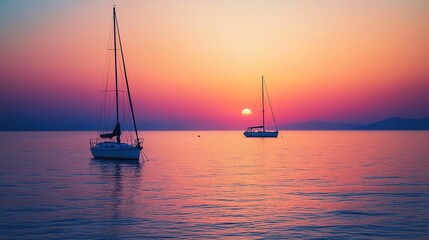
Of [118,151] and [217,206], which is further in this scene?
[118,151]

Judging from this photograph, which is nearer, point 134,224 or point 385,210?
point 134,224

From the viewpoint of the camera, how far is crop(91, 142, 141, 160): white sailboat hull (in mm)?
64625

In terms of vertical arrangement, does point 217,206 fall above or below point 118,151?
below

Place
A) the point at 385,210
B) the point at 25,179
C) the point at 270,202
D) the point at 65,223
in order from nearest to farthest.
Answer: the point at 65,223, the point at 385,210, the point at 270,202, the point at 25,179

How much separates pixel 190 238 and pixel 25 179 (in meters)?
31.2

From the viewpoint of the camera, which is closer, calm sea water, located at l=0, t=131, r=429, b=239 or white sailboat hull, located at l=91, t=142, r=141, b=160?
calm sea water, located at l=0, t=131, r=429, b=239

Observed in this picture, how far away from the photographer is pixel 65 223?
24094mm

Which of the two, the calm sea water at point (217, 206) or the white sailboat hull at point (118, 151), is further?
the white sailboat hull at point (118, 151)

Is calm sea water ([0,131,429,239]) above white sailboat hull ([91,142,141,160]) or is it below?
below

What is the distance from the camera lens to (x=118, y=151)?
214ft

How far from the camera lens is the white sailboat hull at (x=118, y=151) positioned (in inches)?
2544

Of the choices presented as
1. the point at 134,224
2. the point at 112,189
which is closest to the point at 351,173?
the point at 112,189

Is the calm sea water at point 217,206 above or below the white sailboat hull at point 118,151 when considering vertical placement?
below

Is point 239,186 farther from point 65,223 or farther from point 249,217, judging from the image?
point 65,223
